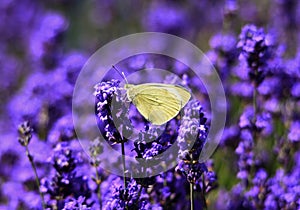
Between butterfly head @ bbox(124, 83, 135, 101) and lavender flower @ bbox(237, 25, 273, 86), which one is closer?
butterfly head @ bbox(124, 83, 135, 101)

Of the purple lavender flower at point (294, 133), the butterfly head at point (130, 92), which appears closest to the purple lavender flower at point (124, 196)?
→ the butterfly head at point (130, 92)

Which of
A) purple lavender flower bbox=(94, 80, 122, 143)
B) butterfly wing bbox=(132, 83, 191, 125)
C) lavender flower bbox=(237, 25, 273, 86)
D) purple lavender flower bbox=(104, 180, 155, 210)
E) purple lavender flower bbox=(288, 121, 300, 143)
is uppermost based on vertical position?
lavender flower bbox=(237, 25, 273, 86)

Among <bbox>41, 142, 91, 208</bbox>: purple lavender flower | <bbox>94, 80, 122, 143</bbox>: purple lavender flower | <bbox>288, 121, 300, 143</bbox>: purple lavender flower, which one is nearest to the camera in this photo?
<bbox>94, 80, 122, 143</bbox>: purple lavender flower

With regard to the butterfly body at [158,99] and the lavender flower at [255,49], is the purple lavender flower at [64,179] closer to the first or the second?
the butterfly body at [158,99]

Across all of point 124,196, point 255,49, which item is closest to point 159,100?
point 124,196

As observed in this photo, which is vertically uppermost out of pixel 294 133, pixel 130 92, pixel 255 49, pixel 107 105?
pixel 255 49

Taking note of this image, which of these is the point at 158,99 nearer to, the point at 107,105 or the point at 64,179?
the point at 107,105

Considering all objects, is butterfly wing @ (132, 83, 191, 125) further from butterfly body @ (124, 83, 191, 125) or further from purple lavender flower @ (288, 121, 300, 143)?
purple lavender flower @ (288, 121, 300, 143)

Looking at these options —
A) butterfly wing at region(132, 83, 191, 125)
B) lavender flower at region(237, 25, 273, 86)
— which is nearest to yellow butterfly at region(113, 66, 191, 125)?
butterfly wing at region(132, 83, 191, 125)

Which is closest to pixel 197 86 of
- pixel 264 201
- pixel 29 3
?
pixel 264 201
